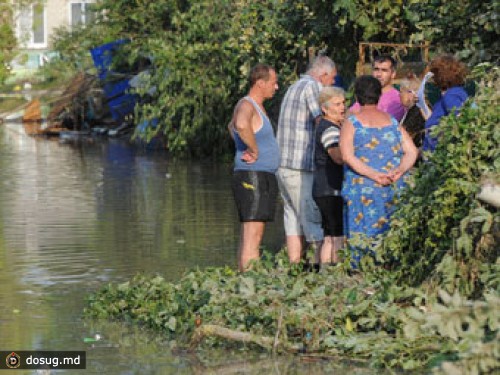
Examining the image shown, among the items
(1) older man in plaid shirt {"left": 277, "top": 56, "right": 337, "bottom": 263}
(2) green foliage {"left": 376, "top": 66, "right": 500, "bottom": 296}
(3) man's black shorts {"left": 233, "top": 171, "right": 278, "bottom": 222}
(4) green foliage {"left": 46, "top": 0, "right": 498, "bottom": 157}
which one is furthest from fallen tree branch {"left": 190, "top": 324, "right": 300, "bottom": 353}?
(4) green foliage {"left": 46, "top": 0, "right": 498, "bottom": 157}

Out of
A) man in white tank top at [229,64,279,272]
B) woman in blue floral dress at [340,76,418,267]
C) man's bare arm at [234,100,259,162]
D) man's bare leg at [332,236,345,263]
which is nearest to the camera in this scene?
woman in blue floral dress at [340,76,418,267]

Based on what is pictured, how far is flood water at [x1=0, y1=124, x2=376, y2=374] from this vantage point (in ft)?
31.2

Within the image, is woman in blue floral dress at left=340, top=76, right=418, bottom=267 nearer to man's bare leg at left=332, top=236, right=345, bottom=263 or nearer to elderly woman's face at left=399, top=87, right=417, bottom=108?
man's bare leg at left=332, top=236, right=345, bottom=263

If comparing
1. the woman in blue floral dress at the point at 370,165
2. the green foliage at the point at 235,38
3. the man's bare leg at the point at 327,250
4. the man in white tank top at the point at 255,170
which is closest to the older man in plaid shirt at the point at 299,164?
the man in white tank top at the point at 255,170

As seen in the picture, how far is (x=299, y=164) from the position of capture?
11.8m

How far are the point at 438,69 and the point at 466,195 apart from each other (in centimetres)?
239

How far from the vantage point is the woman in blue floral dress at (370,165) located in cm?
1070

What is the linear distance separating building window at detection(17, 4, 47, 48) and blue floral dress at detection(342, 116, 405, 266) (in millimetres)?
39685

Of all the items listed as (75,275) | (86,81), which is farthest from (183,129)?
(75,275)

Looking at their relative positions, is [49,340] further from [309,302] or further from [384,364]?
[384,364]

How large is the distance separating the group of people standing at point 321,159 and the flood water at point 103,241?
1.24 m

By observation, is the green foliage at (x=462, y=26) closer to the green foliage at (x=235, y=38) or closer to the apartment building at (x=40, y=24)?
the green foliage at (x=235, y=38)

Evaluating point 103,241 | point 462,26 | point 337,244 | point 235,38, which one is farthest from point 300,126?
point 235,38

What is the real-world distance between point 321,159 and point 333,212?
1.39 feet
